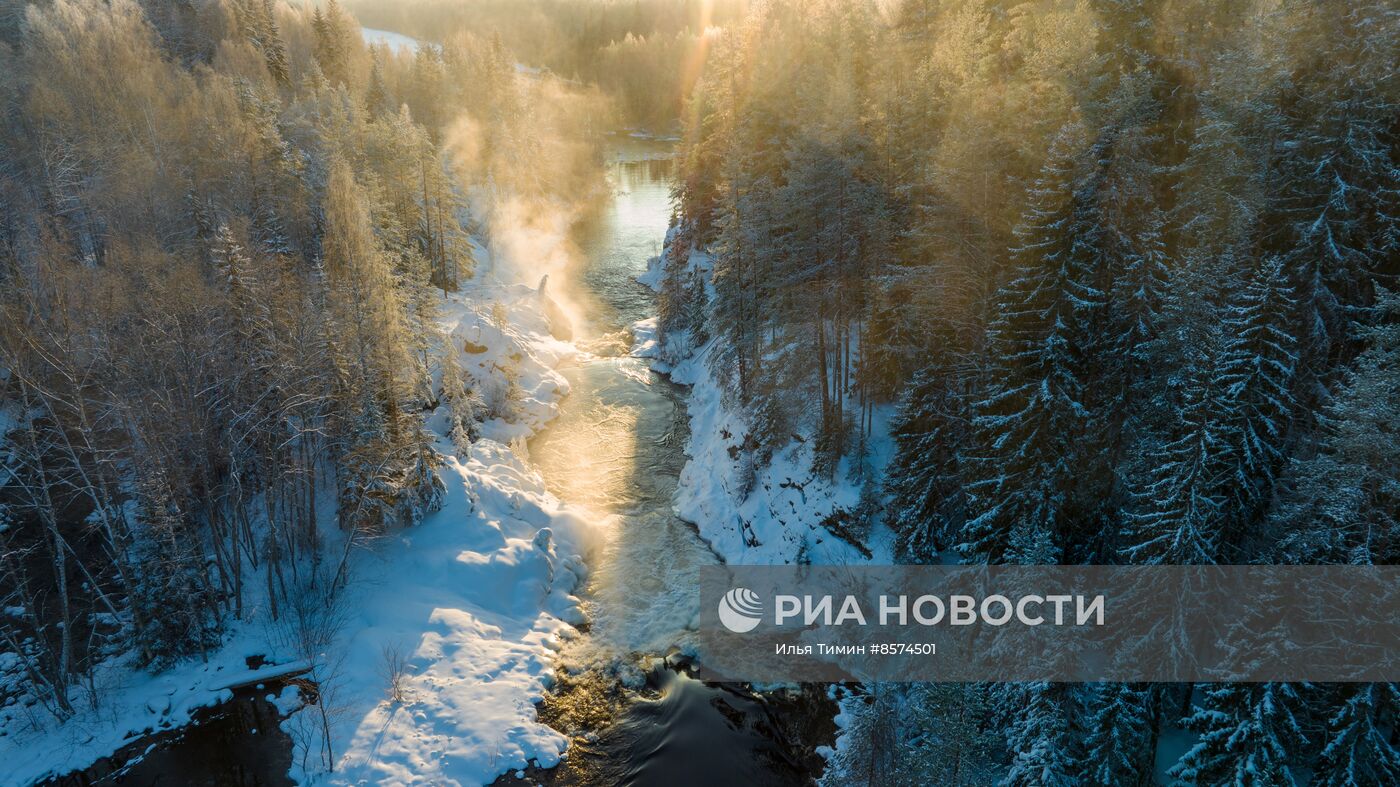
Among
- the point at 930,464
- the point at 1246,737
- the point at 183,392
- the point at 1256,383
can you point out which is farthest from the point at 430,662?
the point at 1256,383

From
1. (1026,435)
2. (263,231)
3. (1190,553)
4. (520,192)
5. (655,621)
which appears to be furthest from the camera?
(520,192)

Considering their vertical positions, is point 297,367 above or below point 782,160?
below

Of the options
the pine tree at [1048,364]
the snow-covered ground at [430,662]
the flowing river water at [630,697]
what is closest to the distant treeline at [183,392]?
the snow-covered ground at [430,662]

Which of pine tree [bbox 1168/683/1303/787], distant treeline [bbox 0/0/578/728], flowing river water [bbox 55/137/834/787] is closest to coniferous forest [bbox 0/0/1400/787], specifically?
pine tree [bbox 1168/683/1303/787]

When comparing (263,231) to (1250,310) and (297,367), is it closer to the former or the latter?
(297,367)

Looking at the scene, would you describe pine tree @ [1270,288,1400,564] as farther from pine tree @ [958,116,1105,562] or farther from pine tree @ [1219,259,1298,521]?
pine tree @ [958,116,1105,562]

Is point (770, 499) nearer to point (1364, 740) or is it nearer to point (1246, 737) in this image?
point (1246, 737)

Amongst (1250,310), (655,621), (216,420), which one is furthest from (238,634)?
(1250,310)

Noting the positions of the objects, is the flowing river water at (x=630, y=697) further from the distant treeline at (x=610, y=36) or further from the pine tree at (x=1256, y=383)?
the distant treeline at (x=610, y=36)
